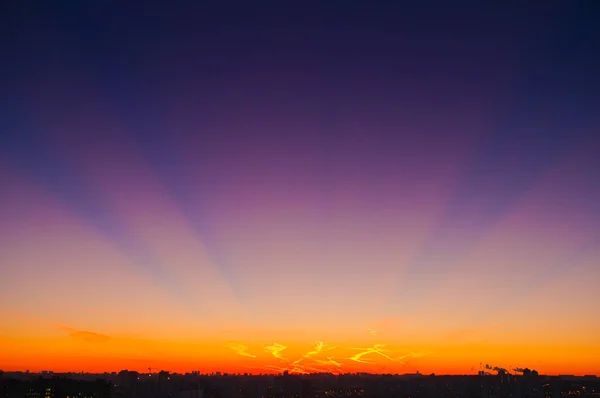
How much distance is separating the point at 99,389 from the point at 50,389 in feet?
42.4

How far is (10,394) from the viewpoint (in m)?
136

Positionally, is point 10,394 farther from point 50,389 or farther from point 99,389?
point 99,389

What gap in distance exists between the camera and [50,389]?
142m

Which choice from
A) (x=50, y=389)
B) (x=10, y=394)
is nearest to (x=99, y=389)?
(x=50, y=389)

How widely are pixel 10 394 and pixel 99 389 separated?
2259cm

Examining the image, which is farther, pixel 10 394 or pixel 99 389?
pixel 99 389

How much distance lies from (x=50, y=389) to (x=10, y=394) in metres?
10.2

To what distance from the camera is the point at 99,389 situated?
482 ft
